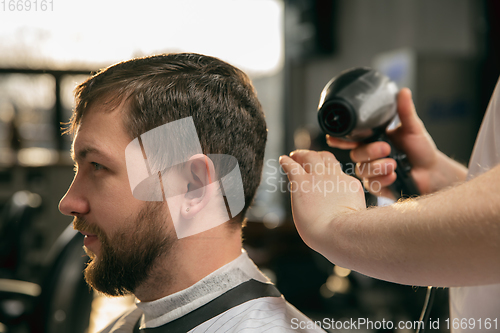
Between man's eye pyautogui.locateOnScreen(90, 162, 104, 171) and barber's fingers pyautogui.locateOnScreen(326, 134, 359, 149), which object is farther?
barber's fingers pyautogui.locateOnScreen(326, 134, 359, 149)

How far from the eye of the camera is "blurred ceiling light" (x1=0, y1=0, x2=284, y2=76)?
986 millimetres

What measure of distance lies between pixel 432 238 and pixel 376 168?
0.54 metres

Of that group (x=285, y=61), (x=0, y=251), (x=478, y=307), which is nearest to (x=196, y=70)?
(x=478, y=307)

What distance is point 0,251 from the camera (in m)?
2.51

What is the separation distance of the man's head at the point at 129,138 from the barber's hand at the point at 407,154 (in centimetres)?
35

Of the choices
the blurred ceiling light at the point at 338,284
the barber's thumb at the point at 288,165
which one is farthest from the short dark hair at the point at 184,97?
the blurred ceiling light at the point at 338,284

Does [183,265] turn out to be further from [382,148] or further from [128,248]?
[382,148]

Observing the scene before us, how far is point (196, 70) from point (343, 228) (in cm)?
53

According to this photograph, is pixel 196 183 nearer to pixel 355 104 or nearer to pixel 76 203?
pixel 76 203

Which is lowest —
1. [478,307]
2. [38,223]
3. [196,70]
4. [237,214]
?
[38,223]

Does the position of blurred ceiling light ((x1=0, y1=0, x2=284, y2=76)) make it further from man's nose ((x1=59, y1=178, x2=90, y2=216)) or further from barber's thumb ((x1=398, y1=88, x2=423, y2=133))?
barber's thumb ((x1=398, y1=88, x2=423, y2=133))

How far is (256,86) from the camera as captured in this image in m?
1.15

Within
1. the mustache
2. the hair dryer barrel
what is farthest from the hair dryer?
the mustache

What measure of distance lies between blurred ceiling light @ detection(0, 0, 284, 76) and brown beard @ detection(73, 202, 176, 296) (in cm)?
42
